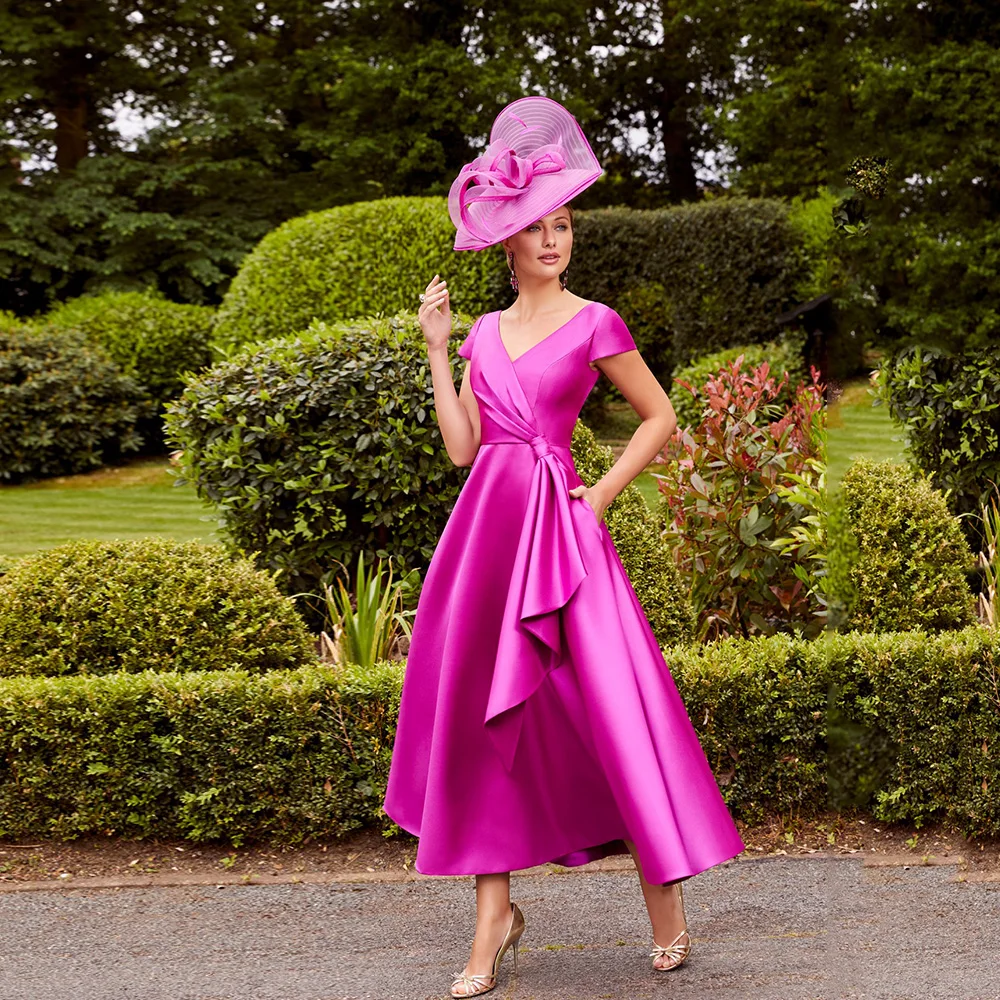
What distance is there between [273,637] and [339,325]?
5.78 feet

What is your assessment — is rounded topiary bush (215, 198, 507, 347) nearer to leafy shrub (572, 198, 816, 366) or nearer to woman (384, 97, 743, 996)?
leafy shrub (572, 198, 816, 366)

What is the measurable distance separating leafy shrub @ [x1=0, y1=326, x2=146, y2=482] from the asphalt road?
1052cm

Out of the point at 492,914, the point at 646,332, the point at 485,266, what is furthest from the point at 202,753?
the point at 646,332

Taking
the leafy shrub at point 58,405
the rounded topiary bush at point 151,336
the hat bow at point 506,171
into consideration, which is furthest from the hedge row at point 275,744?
the rounded topiary bush at point 151,336

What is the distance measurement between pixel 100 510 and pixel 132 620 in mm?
7334

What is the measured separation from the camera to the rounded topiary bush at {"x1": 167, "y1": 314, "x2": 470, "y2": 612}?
5418mm

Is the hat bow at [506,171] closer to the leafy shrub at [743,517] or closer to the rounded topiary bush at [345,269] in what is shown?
the leafy shrub at [743,517]

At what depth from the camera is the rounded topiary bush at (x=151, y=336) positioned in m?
15.0

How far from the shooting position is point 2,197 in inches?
732

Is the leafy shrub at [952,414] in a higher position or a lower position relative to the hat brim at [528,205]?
lower

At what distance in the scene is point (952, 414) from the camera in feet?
10.3

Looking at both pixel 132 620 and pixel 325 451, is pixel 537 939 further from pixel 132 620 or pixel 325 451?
pixel 325 451

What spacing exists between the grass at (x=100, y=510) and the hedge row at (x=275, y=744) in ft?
15.2

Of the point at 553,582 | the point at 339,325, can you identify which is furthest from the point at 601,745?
the point at 339,325
